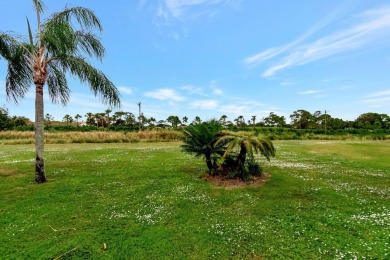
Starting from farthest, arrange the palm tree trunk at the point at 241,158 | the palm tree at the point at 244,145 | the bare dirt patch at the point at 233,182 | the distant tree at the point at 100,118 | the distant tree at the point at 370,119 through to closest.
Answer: the distant tree at the point at 100,118 < the distant tree at the point at 370,119 < the palm tree trunk at the point at 241,158 < the bare dirt patch at the point at 233,182 < the palm tree at the point at 244,145

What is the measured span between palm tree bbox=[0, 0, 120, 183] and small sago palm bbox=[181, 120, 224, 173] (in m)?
3.57

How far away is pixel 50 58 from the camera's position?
9625 millimetres

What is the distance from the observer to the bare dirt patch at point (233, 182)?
859 centimetres

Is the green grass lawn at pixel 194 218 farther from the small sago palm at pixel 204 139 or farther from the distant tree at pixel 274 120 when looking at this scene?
the distant tree at pixel 274 120

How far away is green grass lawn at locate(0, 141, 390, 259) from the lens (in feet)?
14.7

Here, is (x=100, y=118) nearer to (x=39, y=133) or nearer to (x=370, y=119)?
(x=39, y=133)

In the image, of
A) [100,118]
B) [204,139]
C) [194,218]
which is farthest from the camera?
[100,118]

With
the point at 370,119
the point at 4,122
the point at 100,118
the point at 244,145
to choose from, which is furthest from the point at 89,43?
the point at 370,119

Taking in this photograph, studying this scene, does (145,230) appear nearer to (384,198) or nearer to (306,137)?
(384,198)

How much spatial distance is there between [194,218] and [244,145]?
3711 millimetres

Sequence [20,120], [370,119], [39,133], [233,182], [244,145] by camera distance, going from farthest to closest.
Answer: [370,119] < [20,120] < [39,133] < [233,182] < [244,145]

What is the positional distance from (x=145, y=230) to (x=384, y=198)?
22.4ft

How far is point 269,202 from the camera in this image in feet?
22.3

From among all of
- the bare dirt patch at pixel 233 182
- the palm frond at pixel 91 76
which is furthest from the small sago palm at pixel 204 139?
the palm frond at pixel 91 76
